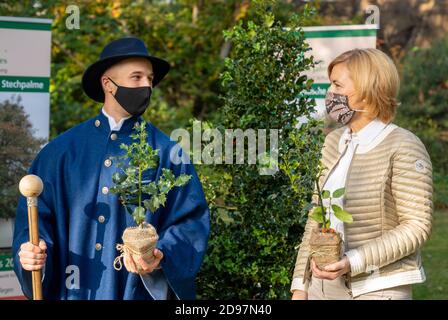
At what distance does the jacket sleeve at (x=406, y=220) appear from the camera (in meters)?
3.78

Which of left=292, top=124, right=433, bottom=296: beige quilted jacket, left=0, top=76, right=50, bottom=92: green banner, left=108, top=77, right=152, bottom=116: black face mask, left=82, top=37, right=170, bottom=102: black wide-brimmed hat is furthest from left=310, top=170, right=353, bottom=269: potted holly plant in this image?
left=0, top=76, right=50, bottom=92: green banner

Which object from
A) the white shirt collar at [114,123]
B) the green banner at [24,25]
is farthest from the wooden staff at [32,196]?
the green banner at [24,25]

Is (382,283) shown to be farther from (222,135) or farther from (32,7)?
(32,7)

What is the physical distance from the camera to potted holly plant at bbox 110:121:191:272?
3.66 metres

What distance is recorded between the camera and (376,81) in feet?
13.0

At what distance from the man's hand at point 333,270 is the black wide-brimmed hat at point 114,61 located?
1.22m

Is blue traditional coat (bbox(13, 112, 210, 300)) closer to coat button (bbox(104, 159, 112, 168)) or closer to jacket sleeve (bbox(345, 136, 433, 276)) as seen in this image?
coat button (bbox(104, 159, 112, 168))

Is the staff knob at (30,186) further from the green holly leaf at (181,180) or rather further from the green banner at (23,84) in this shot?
the green banner at (23,84)

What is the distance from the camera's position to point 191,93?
534 inches

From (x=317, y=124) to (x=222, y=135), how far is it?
601 mm

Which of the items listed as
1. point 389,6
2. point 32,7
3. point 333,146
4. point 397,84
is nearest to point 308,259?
point 333,146

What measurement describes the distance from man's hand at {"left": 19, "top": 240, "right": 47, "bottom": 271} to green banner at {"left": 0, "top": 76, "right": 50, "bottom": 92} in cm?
285

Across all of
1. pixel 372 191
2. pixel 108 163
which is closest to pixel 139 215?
pixel 108 163

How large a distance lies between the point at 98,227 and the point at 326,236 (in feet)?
3.31
